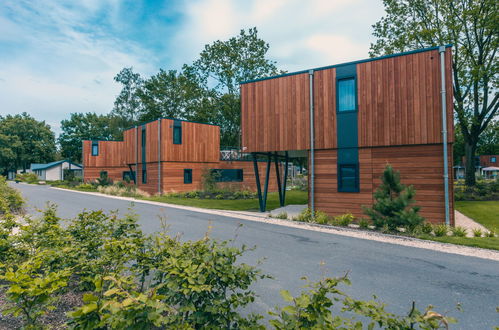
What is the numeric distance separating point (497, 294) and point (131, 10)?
39.9 feet

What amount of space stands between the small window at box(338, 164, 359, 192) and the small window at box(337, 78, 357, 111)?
2.43m

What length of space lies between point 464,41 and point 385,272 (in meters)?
21.9

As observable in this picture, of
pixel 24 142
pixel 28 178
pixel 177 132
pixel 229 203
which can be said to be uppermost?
pixel 24 142

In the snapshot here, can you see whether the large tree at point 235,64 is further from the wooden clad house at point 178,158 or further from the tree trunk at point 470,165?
the tree trunk at point 470,165

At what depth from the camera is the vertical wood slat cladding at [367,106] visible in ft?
32.0

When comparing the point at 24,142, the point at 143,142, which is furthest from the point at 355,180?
the point at 24,142

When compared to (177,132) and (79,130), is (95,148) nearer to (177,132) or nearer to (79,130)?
(177,132)

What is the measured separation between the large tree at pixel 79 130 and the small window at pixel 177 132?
45.1 m

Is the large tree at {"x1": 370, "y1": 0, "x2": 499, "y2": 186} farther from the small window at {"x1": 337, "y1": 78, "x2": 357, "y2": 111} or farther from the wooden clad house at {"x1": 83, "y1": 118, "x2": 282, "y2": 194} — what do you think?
the wooden clad house at {"x1": 83, "y1": 118, "x2": 282, "y2": 194}

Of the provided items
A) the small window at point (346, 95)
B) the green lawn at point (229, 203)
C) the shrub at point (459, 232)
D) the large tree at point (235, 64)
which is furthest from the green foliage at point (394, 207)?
the large tree at point (235, 64)

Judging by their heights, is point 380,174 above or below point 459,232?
above

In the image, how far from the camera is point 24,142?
64.1 metres

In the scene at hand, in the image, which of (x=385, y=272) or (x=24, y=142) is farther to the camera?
(x=24, y=142)

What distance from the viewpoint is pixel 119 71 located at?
149 ft
